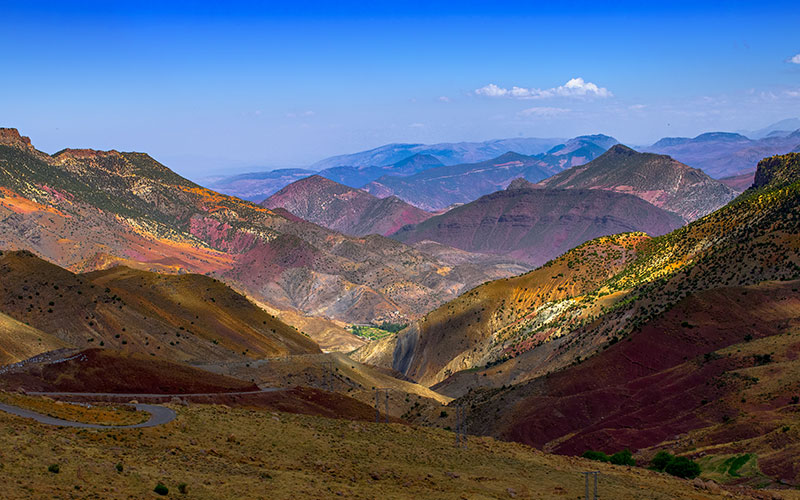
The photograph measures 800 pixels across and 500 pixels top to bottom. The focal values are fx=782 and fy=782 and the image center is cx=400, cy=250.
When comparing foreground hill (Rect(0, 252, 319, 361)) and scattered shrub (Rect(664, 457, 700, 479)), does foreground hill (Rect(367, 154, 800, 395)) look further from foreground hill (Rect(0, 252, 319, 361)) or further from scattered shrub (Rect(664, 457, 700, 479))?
scattered shrub (Rect(664, 457, 700, 479))

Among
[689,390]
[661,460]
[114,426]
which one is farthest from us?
[689,390]

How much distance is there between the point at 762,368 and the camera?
54781 mm

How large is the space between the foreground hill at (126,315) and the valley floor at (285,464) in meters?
36.2

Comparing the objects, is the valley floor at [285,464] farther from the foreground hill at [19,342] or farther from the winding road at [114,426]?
the foreground hill at [19,342]

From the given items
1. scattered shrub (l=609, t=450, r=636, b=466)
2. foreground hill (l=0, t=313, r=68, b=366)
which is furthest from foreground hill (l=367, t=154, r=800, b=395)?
foreground hill (l=0, t=313, r=68, b=366)

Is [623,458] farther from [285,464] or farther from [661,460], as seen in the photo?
[285,464]

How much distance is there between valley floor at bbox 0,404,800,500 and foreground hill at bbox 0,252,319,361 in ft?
119

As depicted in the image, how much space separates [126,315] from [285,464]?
5523 cm

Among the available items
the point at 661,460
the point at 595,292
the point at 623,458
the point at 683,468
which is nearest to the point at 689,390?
the point at 623,458

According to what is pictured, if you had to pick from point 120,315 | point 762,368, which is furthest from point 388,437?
point 120,315

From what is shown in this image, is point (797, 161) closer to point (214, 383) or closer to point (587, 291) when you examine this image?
point (587, 291)

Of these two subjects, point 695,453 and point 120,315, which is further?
point 120,315

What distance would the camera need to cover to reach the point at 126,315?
83.9 metres

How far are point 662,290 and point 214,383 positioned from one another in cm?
5241
